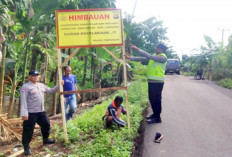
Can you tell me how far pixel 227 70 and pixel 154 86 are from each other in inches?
751

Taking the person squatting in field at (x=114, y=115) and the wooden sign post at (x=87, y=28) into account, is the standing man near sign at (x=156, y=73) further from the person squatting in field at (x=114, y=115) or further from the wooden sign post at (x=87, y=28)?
the wooden sign post at (x=87, y=28)

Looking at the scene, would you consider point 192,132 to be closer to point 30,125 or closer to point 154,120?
point 154,120

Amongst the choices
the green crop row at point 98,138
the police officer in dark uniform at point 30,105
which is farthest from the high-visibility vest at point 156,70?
the police officer in dark uniform at point 30,105

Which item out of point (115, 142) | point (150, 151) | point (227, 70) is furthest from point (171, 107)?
point (227, 70)

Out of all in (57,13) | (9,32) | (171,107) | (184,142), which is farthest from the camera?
(171,107)

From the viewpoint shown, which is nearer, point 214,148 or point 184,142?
point 214,148

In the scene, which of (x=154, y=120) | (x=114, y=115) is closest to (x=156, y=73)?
(x=154, y=120)

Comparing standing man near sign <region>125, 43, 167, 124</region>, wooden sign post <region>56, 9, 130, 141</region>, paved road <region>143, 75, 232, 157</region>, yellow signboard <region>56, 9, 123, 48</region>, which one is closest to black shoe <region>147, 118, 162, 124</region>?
paved road <region>143, 75, 232, 157</region>

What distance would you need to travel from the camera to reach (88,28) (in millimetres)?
5219

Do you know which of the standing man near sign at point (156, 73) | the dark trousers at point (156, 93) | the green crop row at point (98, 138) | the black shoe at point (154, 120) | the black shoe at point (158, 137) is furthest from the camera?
the black shoe at point (154, 120)

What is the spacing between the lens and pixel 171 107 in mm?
9398

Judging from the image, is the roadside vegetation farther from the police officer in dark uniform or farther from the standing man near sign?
the police officer in dark uniform

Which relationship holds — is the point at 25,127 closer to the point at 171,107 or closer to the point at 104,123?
the point at 104,123

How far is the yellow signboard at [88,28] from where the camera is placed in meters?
5.16
